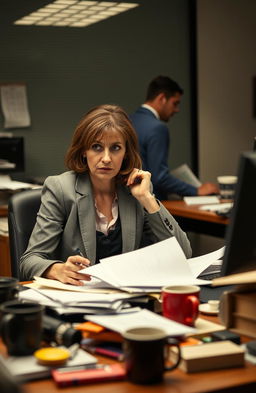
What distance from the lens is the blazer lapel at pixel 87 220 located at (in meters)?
2.37

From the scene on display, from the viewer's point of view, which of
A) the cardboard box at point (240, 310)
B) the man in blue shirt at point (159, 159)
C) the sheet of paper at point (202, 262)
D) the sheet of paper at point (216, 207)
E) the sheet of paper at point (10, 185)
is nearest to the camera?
the cardboard box at point (240, 310)

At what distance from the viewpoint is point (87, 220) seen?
2377 mm

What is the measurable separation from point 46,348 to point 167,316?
12.4 inches

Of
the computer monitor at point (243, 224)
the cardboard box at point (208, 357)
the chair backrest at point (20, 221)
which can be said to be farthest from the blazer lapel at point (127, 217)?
the cardboard box at point (208, 357)

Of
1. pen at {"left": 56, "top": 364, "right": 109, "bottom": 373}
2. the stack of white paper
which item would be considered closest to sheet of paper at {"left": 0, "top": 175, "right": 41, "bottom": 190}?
the stack of white paper

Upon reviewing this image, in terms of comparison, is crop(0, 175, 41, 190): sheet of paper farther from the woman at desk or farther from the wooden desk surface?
the woman at desk

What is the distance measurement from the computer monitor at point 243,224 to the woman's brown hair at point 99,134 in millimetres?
1000

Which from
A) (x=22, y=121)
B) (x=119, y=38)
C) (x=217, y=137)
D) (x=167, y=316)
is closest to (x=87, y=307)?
(x=167, y=316)

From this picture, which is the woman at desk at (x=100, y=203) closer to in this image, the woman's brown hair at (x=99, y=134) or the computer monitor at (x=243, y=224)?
the woman's brown hair at (x=99, y=134)

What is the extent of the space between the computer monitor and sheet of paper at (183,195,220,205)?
104 inches

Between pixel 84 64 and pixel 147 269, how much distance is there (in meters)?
3.44

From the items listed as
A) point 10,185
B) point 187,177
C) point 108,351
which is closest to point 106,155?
point 108,351

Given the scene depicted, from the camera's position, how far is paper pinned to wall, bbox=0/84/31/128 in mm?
4766

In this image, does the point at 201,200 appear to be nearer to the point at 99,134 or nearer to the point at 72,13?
the point at 72,13
